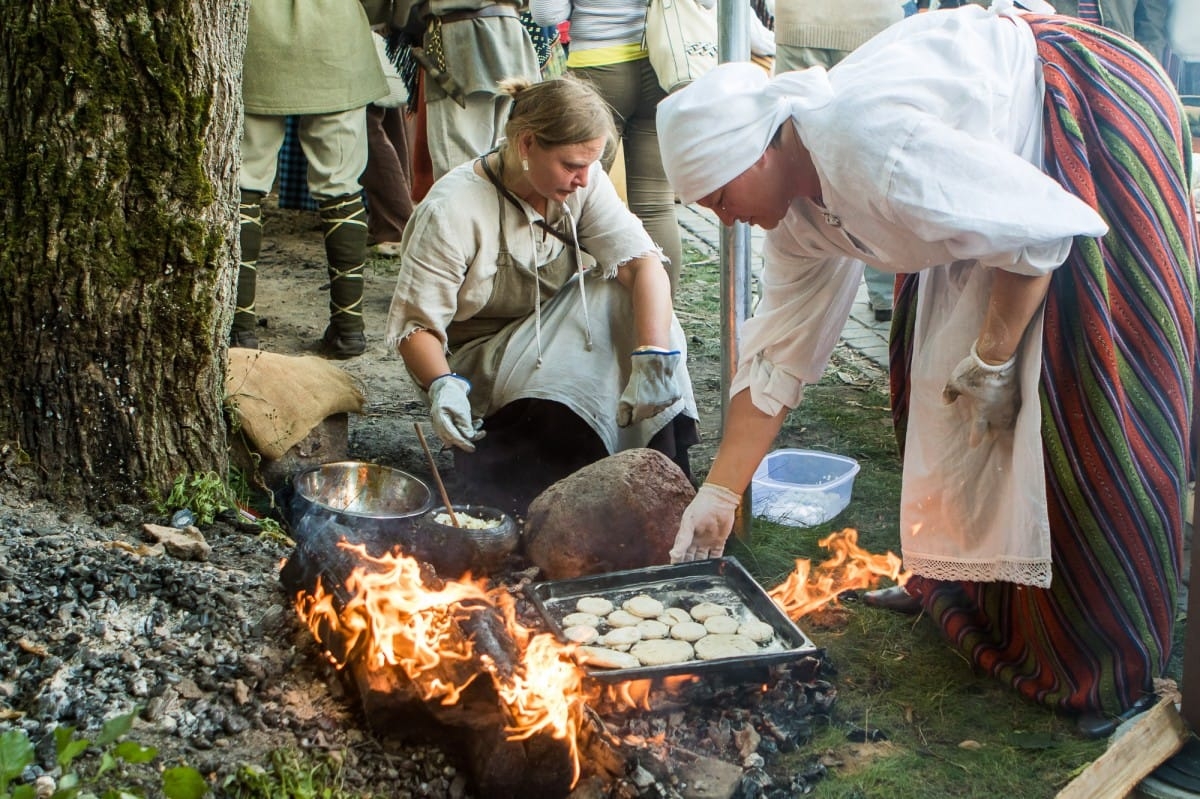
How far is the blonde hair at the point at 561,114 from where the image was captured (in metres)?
3.78

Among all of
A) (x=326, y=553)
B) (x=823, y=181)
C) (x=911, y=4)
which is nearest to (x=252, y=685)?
(x=326, y=553)

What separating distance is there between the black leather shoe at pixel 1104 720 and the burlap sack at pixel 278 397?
2705mm

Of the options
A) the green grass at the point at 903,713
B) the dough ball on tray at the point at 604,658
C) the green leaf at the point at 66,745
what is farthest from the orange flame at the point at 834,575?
the green leaf at the point at 66,745

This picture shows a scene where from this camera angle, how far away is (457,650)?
2639mm

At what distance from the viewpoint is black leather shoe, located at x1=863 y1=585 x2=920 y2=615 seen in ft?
12.0

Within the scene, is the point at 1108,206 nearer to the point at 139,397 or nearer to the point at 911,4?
the point at 139,397

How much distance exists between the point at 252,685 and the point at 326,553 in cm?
37

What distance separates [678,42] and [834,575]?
239 cm

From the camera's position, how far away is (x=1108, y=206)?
278cm

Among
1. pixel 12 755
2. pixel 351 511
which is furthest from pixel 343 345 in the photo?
pixel 12 755

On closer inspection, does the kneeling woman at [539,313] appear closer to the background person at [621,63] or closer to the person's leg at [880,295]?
the background person at [621,63]

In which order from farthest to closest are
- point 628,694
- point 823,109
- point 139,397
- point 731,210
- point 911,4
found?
point 911,4, point 139,397, point 628,694, point 731,210, point 823,109

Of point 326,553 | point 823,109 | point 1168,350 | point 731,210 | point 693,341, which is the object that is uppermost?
point 823,109

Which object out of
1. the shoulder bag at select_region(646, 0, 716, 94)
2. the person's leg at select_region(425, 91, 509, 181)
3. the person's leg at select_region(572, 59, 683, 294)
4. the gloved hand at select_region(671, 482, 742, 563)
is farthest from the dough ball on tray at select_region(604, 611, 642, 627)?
the person's leg at select_region(425, 91, 509, 181)
